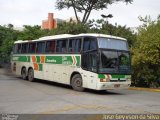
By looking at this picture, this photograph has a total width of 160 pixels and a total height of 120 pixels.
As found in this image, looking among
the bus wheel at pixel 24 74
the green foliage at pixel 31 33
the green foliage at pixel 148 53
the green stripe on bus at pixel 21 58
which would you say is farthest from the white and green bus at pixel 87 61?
A: the green foliage at pixel 31 33

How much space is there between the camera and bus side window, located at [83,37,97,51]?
19145mm

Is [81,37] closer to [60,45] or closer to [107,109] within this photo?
[60,45]

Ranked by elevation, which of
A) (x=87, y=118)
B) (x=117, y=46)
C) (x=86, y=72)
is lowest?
(x=87, y=118)

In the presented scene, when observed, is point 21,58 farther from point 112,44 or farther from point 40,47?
point 112,44

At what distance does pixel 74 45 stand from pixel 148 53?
5900 millimetres

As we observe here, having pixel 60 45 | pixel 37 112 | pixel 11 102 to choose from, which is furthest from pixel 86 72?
pixel 37 112

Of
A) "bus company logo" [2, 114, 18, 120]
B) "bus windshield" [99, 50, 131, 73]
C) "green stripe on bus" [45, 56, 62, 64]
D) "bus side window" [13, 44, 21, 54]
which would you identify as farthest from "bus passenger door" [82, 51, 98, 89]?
"bus side window" [13, 44, 21, 54]

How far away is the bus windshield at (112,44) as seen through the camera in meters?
19.1

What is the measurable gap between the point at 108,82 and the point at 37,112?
7.32 meters

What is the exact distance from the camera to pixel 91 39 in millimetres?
19484

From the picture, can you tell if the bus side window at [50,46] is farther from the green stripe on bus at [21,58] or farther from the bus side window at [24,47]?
the bus side window at [24,47]

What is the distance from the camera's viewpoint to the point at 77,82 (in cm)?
2047

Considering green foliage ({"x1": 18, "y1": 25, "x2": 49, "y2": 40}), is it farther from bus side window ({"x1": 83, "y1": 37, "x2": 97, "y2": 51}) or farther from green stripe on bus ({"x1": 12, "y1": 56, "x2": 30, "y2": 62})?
bus side window ({"x1": 83, "y1": 37, "x2": 97, "y2": 51})

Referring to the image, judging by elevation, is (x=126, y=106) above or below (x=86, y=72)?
below
